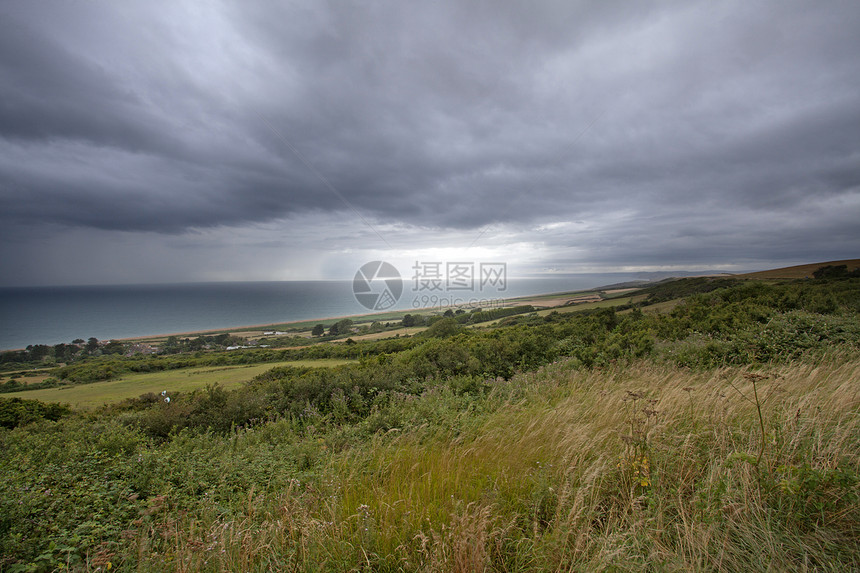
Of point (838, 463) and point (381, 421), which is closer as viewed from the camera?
point (838, 463)

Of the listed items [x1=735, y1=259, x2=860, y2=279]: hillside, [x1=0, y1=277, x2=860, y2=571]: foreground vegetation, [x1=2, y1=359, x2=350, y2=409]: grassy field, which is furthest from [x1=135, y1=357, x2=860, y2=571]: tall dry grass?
[x1=735, y1=259, x2=860, y2=279]: hillside

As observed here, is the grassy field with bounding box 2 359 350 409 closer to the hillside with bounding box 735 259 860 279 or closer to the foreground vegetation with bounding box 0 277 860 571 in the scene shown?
the foreground vegetation with bounding box 0 277 860 571

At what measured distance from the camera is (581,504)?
2.30 metres

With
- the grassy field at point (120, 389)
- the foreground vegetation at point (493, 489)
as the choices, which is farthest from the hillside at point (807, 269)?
the grassy field at point (120, 389)

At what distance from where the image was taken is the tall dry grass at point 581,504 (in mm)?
1860

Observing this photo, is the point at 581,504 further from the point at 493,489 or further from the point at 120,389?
the point at 120,389

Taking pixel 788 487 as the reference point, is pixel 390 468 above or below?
below

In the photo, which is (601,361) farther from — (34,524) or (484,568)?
(34,524)

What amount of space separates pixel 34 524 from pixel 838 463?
6.13 metres

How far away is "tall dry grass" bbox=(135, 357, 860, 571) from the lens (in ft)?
6.10

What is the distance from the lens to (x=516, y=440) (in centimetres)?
352

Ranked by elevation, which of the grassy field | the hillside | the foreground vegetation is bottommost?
the grassy field

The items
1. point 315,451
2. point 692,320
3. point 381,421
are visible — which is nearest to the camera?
point 315,451

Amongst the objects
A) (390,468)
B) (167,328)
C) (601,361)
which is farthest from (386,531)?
(167,328)
